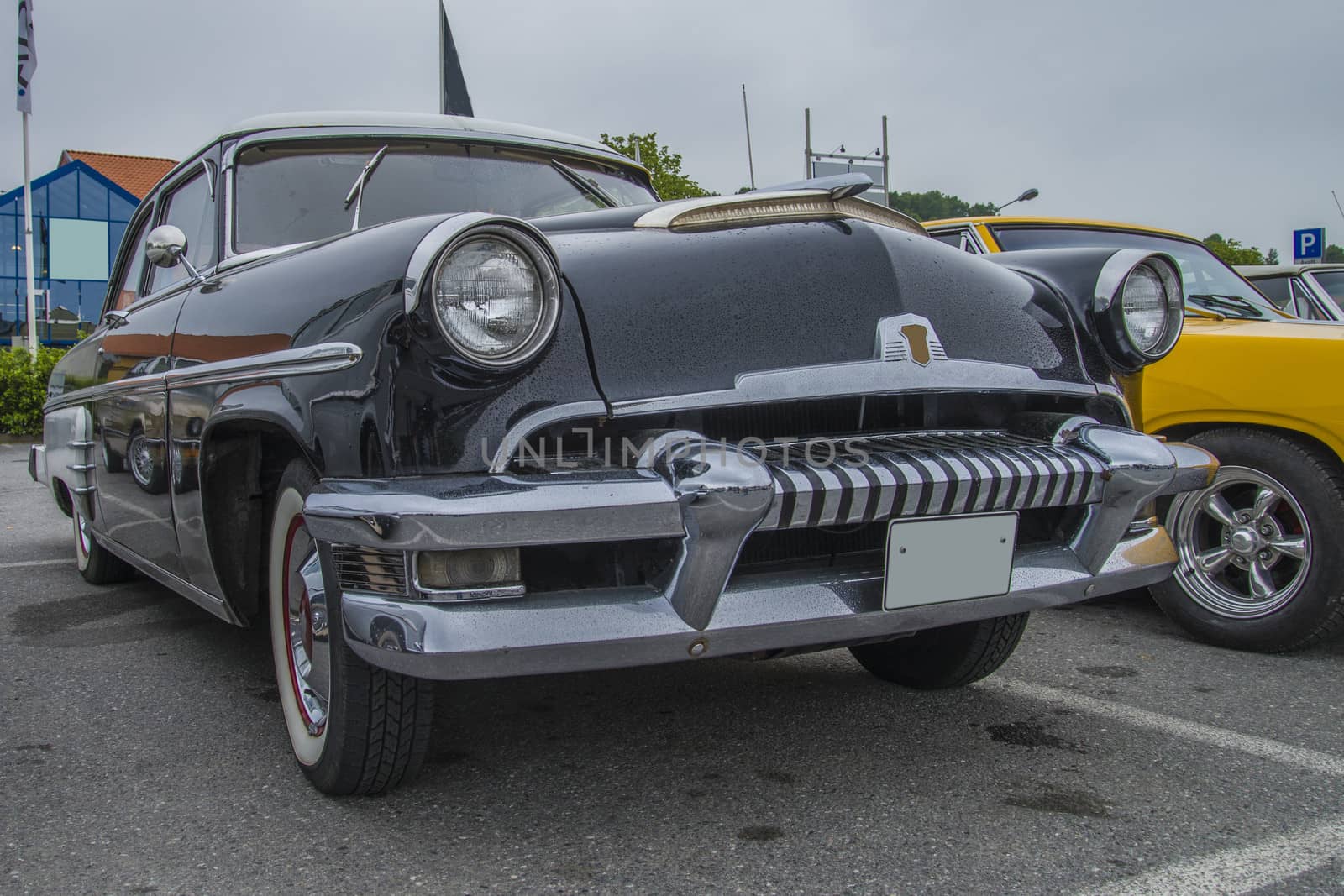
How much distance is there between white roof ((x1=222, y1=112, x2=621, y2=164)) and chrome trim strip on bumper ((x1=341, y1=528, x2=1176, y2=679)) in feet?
5.85

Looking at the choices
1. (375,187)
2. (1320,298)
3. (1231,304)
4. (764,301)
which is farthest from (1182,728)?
(1320,298)

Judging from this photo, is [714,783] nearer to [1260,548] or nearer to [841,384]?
[841,384]

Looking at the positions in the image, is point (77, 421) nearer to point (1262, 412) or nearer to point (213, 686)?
point (213, 686)

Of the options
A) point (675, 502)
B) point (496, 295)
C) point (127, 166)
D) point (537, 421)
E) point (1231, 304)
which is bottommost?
point (675, 502)

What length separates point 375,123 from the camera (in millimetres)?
3135

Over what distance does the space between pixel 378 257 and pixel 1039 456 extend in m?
1.32

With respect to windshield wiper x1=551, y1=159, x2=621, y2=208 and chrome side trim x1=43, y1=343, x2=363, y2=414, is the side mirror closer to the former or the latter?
chrome side trim x1=43, y1=343, x2=363, y2=414

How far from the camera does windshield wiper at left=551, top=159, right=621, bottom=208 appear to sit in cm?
325

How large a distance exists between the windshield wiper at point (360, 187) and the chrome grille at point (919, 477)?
1469 millimetres

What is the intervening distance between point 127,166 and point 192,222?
3517cm

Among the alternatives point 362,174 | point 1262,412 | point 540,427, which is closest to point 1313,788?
point 1262,412

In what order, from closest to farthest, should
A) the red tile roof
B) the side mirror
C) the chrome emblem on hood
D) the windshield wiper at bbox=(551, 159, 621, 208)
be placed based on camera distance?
the chrome emblem on hood, the side mirror, the windshield wiper at bbox=(551, 159, 621, 208), the red tile roof

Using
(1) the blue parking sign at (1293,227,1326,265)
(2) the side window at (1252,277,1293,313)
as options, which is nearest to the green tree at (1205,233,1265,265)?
(1) the blue parking sign at (1293,227,1326,265)

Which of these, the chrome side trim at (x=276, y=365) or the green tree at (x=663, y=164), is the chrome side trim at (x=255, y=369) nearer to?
the chrome side trim at (x=276, y=365)
